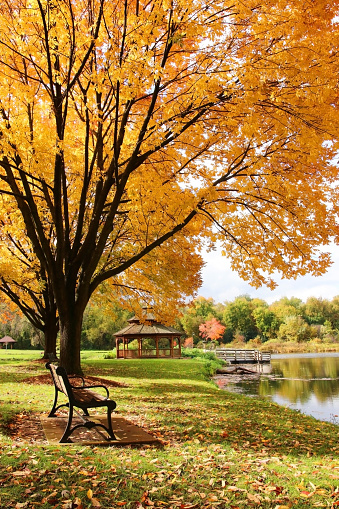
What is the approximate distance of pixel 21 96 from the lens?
29.0 feet

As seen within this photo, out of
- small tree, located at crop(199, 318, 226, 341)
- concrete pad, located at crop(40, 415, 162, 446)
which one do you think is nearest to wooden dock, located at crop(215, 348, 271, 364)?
small tree, located at crop(199, 318, 226, 341)

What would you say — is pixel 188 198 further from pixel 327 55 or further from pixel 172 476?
pixel 172 476

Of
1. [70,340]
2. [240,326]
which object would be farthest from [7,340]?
[70,340]

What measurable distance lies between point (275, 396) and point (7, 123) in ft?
39.4

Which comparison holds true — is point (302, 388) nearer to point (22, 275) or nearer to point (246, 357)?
point (22, 275)

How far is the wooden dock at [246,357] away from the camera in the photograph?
35938 millimetres

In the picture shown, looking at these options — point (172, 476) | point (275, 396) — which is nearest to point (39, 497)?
point (172, 476)

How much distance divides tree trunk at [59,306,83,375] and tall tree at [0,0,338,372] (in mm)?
24

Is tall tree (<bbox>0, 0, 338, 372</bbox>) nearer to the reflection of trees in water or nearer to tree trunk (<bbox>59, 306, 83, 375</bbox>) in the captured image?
tree trunk (<bbox>59, 306, 83, 375</bbox>)

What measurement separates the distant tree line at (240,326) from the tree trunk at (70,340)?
3340 cm

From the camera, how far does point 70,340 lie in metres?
9.83

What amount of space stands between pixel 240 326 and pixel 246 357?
3037cm

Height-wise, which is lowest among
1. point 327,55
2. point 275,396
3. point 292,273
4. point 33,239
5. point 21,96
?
point 275,396

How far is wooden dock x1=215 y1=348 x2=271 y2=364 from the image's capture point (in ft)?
118
